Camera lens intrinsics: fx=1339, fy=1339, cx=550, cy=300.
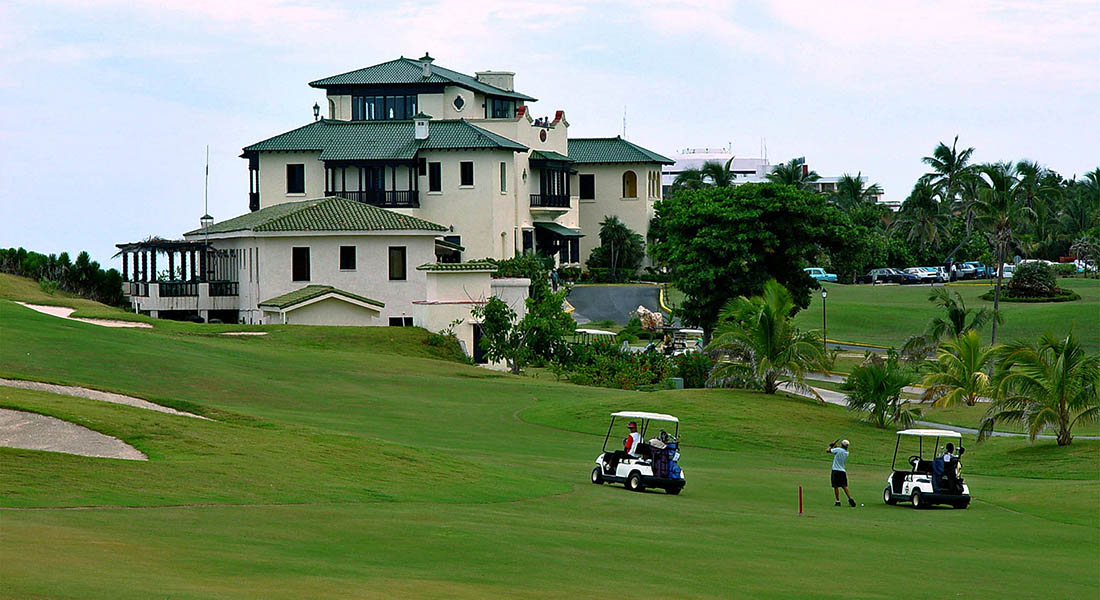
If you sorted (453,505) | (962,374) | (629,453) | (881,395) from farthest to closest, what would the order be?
1. (962,374)
2. (881,395)
3. (629,453)
4. (453,505)

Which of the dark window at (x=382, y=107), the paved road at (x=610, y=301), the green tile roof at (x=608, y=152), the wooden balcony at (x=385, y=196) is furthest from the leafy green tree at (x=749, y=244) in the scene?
the green tile roof at (x=608, y=152)

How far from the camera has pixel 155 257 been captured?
236ft

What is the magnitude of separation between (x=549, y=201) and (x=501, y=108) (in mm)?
9419

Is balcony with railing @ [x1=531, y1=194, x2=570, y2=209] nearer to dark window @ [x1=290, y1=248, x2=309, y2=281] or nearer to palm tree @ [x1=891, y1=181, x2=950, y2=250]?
dark window @ [x1=290, y1=248, x2=309, y2=281]

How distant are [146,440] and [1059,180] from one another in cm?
13986

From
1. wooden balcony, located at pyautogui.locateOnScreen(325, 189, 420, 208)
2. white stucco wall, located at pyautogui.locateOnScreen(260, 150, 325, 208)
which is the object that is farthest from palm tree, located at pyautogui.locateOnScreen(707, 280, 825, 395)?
white stucco wall, located at pyautogui.locateOnScreen(260, 150, 325, 208)

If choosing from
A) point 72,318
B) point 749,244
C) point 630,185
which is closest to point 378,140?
point 630,185

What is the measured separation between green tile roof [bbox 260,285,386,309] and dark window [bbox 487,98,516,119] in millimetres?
34552

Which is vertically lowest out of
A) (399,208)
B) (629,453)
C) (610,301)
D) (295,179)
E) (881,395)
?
(881,395)

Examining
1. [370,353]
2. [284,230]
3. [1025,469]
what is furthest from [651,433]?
[284,230]

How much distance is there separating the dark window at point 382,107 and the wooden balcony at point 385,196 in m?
10.4

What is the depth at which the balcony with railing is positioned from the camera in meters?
95.4

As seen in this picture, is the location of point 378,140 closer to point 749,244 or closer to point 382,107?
point 382,107

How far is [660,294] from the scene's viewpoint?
88875mm
